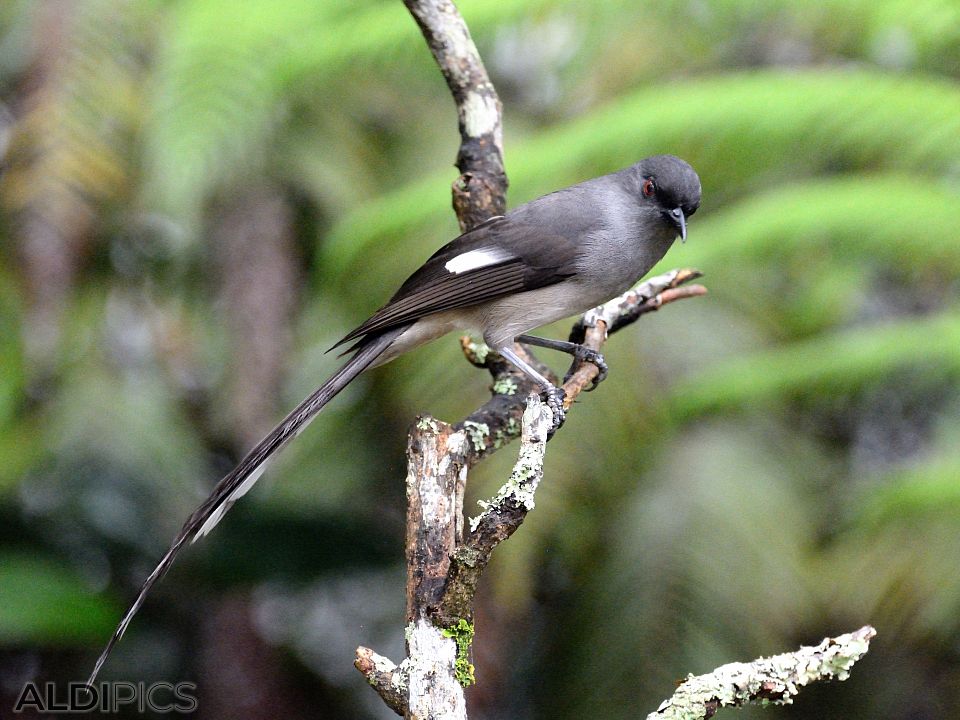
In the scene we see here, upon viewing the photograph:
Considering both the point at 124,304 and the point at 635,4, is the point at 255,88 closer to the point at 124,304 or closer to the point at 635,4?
the point at 124,304

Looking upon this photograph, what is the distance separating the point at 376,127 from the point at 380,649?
2692mm

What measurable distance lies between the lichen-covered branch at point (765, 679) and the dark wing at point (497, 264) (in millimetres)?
1308

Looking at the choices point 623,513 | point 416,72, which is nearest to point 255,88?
point 416,72

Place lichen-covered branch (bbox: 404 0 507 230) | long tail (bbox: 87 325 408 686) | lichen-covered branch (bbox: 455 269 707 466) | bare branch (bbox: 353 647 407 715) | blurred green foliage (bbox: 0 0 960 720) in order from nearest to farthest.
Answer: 1. bare branch (bbox: 353 647 407 715)
2. long tail (bbox: 87 325 408 686)
3. lichen-covered branch (bbox: 455 269 707 466)
4. lichen-covered branch (bbox: 404 0 507 230)
5. blurred green foliage (bbox: 0 0 960 720)

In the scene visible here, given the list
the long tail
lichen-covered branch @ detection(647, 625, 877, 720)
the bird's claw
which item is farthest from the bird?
lichen-covered branch @ detection(647, 625, 877, 720)

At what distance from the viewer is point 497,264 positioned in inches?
107

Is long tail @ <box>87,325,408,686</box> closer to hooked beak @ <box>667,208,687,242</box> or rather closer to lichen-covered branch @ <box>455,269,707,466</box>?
lichen-covered branch @ <box>455,269,707,466</box>

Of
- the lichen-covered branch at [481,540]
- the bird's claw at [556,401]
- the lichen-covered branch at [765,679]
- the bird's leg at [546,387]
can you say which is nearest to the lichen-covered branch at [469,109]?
the bird's leg at [546,387]

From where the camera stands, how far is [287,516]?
423 centimetres

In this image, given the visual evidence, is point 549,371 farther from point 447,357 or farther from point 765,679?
point 447,357

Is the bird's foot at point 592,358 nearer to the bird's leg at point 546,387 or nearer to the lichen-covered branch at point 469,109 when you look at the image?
the bird's leg at point 546,387

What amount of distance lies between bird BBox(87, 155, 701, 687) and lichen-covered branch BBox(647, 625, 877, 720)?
112 cm

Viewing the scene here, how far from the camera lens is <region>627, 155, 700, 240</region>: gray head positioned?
2.65 meters

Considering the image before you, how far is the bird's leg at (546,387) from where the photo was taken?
243 cm
